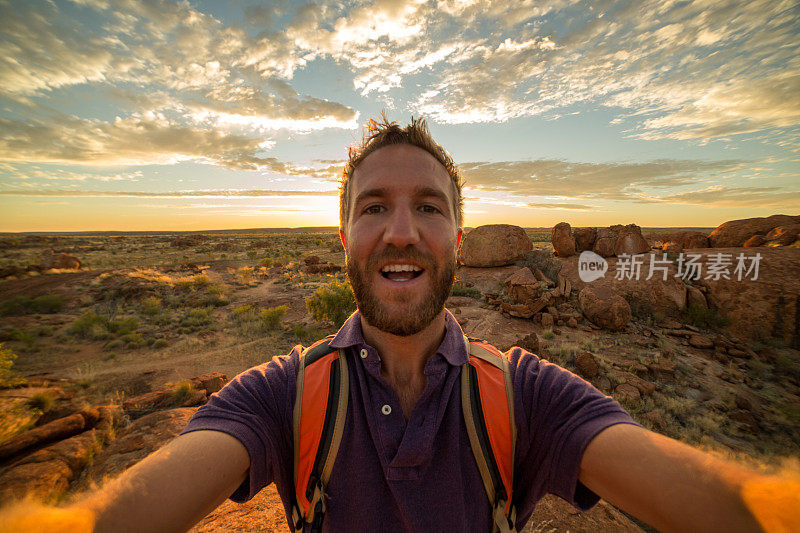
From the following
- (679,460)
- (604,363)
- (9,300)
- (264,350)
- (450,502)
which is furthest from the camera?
(9,300)

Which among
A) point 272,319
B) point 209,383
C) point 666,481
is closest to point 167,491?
point 666,481

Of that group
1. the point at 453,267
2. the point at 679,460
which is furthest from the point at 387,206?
the point at 679,460

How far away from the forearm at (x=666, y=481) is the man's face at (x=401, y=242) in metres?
1.00

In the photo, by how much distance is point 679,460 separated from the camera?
3.74 feet

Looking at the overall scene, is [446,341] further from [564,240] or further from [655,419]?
[564,240]

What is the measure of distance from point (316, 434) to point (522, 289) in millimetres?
11888

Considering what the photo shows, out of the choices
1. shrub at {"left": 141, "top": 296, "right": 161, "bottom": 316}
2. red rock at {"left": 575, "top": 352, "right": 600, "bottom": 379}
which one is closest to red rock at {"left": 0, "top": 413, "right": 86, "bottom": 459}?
red rock at {"left": 575, "top": 352, "right": 600, "bottom": 379}

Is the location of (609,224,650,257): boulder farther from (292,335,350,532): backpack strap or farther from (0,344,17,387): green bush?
(0,344,17,387): green bush

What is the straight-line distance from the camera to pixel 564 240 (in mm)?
15688

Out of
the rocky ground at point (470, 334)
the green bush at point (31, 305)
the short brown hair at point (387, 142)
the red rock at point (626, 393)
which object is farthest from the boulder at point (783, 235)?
the green bush at point (31, 305)

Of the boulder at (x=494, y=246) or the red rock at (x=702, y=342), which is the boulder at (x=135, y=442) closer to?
the red rock at (x=702, y=342)

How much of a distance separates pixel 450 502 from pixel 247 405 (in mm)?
1040

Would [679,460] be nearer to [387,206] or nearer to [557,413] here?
[557,413]

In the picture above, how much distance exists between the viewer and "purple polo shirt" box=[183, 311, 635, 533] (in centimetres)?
133
